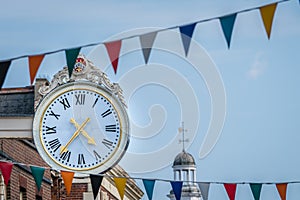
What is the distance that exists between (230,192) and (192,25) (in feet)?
18.1

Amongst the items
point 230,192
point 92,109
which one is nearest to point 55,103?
point 92,109

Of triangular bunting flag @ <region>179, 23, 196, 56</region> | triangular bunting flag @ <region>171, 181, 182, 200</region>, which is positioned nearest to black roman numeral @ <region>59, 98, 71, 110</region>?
triangular bunting flag @ <region>171, 181, 182, 200</region>

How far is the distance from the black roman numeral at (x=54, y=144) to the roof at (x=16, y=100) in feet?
13.8

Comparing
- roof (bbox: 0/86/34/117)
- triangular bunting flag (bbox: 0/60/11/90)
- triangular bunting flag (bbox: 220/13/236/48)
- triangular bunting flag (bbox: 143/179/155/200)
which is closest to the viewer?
triangular bunting flag (bbox: 220/13/236/48)

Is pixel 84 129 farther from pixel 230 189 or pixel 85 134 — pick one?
pixel 230 189

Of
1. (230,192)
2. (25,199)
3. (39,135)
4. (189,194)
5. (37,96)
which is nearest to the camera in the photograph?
(230,192)

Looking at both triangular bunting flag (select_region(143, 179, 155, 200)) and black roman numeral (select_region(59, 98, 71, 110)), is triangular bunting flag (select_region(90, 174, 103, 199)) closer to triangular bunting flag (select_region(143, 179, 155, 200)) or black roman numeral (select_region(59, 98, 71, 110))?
triangular bunting flag (select_region(143, 179, 155, 200))

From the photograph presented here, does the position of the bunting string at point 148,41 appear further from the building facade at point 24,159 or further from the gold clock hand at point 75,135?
the gold clock hand at point 75,135

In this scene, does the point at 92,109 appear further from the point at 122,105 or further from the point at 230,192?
the point at 230,192

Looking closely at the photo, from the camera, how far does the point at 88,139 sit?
1559 inches

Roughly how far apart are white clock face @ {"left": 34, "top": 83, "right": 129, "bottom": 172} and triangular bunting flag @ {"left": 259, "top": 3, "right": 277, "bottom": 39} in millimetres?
16239

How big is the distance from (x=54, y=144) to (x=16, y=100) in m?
5.32

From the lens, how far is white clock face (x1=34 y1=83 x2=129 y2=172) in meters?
39.4

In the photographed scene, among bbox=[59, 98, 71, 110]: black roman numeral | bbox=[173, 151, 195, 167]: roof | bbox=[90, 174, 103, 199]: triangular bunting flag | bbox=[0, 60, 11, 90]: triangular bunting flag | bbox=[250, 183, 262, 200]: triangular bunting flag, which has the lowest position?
bbox=[250, 183, 262, 200]: triangular bunting flag
